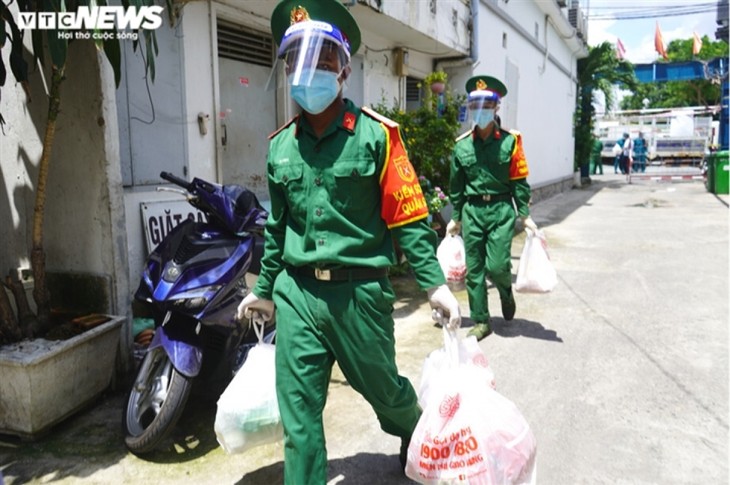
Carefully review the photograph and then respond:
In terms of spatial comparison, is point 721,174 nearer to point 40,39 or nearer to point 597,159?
point 597,159

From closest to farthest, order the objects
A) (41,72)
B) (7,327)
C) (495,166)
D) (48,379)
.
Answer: (48,379) < (7,327) < (41,72) < (495,166)

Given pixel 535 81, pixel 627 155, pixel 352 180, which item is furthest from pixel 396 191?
pixel 627 155

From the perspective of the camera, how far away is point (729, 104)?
19.1m

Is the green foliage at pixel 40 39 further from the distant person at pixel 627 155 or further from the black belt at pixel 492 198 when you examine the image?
the distant person at pixel 627 155

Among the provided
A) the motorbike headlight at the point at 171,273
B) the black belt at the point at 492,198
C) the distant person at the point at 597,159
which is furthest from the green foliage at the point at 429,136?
the distant person at the point at 597,159

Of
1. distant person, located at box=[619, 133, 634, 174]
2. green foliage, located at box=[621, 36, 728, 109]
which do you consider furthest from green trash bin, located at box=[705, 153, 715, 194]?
green foliage, located at box=[621, 36, 728, 109]

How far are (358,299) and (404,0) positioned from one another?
6164 mm

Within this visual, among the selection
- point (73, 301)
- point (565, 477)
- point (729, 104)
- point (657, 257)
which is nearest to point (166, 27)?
point (73, 301)

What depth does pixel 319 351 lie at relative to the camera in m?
2.35

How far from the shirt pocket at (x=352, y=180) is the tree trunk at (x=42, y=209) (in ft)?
6.99

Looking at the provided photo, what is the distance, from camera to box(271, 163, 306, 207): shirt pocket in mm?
2352

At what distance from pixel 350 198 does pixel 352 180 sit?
0.07 meters

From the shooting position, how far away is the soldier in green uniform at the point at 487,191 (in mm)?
4840

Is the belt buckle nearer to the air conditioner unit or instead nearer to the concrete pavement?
the concrete pavement
